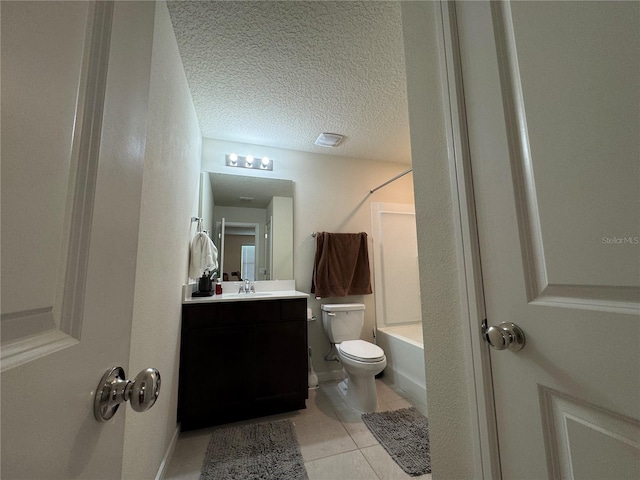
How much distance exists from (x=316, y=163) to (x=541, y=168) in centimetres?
223

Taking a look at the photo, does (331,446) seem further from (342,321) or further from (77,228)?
(77,228)

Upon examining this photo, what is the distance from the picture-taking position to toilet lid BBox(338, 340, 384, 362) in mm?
1733

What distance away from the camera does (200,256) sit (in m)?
1.80

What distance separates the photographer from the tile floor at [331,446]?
1247 millimetres

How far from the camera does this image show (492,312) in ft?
1.95

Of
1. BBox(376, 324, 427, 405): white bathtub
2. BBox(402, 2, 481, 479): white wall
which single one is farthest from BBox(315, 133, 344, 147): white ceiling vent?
BBox(376, 324, 427, 405): white bathtub

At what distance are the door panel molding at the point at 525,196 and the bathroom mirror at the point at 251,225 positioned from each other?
Answer: 6.55 feet

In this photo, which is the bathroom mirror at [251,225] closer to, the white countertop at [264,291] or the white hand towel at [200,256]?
the white countertop at [264,291]

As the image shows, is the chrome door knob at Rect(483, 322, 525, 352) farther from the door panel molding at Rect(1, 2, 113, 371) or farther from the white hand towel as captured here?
the white hand towel

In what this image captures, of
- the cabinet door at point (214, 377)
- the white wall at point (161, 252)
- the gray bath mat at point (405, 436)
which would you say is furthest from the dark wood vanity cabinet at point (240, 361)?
the gray bath mat at point (405, 436)

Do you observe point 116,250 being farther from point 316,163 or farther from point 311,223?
point 316,163

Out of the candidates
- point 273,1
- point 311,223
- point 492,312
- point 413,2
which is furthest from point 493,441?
point 311,223

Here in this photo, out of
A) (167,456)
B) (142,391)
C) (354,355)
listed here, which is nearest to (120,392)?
(142,391)

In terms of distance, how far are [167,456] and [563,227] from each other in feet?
6.33
